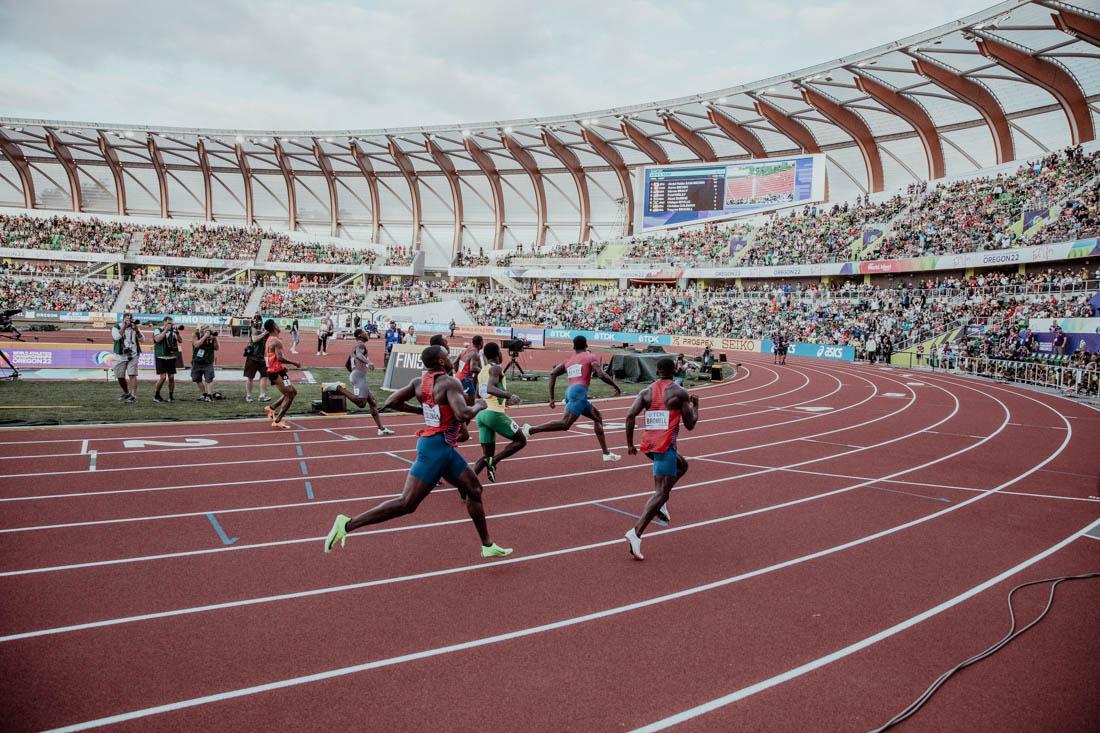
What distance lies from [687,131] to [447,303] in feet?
80.1

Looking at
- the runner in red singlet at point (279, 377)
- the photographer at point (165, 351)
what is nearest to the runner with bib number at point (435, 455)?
the runner in red singlet at point (279, 377)

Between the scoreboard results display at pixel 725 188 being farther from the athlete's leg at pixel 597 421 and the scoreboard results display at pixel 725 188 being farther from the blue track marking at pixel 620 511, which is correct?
the blue track marking at pixel 620 511

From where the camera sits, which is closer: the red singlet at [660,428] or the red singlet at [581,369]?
the red singlet at [660,428]

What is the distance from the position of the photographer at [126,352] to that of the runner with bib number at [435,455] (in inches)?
411

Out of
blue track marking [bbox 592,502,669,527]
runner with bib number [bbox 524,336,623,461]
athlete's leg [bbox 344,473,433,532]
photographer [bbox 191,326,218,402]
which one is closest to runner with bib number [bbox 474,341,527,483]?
runner with bib number [bbox 524,336,623,461]

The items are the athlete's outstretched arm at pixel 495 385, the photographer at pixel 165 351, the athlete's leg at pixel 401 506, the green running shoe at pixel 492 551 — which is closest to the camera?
the athlete's leg at pixel 401 506

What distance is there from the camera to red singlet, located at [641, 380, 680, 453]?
576 centimetres

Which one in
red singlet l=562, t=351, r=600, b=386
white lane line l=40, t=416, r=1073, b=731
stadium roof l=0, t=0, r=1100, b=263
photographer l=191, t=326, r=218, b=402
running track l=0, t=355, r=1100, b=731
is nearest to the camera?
white lane line l=40, t=416, r=1073, b=731

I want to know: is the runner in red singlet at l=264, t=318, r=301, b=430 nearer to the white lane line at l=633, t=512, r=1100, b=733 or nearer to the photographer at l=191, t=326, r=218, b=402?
the photographer at l=191, t=326, r=218, b=402

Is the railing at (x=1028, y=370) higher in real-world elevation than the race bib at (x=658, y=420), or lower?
lower

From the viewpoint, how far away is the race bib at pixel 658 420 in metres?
5.78

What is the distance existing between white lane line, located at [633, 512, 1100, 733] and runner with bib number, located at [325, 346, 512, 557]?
247 cm

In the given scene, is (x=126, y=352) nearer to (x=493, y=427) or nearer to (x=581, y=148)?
(x=493, y=427)

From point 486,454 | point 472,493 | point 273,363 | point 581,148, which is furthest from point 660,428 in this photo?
point 581,148
